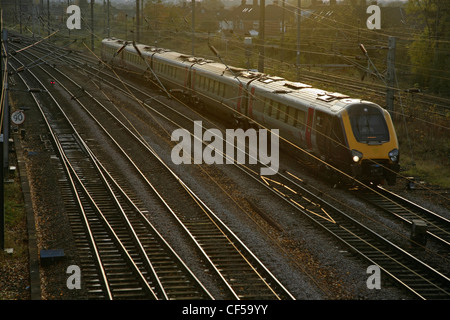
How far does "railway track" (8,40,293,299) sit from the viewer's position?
13414mm

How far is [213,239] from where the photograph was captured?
16.4 m

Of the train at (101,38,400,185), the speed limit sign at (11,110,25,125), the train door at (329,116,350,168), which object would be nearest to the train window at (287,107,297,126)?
the train at (101,38,400,185)

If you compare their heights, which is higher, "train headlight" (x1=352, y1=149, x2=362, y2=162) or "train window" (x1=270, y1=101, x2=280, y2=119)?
"train window" (x1=270, y1=101, x2=280, y2=119)

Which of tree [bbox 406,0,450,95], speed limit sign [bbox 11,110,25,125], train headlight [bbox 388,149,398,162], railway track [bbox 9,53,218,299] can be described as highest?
tree [bbox 406,0,450,95]

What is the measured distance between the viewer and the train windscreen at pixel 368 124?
20.6 meters

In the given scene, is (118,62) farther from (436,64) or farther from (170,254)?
(170,254)

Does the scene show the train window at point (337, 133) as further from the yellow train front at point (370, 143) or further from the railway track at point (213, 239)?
the railway track at point (213, 239)

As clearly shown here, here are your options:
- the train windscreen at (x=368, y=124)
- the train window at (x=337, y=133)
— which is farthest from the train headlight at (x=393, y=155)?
the train window at (x=337, y=133)

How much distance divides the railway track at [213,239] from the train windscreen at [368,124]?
19.2 ft

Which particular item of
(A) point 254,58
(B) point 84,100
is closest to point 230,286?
(B) point 84,100

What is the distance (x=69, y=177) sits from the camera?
22.1 meters

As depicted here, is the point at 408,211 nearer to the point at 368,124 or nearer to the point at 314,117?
the point at 368,124

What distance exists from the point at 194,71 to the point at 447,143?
571 inches

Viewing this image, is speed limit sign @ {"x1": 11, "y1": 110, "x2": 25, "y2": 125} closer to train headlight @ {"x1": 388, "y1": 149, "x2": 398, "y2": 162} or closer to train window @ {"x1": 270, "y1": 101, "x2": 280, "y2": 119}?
train window @ {"x1": 270, "y1": 101, "x2": 280, "y2": 119}
